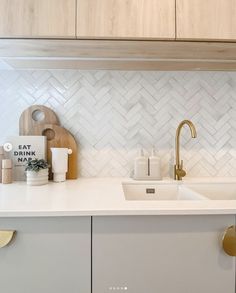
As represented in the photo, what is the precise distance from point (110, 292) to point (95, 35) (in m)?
1.08

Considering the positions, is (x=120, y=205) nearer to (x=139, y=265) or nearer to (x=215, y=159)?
(x=139, y=265)

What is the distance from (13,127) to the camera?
4.84 ft

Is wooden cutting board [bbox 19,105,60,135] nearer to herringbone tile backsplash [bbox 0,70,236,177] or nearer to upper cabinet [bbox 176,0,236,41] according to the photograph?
herringbone tile backsplash [bbox 0,70,236,177]

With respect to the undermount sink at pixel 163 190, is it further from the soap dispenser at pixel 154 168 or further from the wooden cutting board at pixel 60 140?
the wooden cutting board at pixel 60 140

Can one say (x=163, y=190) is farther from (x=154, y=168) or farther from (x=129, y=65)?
(x=129, y=65)

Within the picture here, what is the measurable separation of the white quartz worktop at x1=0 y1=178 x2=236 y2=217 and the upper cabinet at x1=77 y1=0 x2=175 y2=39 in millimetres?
729

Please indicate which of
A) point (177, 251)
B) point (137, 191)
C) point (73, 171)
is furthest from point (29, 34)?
point (177, 251)

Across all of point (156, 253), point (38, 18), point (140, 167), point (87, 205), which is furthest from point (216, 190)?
point (38, 18)

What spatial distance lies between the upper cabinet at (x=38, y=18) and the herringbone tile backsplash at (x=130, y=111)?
43cm

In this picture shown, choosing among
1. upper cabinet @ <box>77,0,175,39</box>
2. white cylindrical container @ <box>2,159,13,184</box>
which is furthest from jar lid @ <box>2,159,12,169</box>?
upper cabinet @ <box>77,0,175,39</box>

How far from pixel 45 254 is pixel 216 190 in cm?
102

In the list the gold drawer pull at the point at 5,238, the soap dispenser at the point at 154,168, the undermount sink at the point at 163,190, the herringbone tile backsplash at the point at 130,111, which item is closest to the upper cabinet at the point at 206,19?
the herringbone tile backsplash at the point at 130,111

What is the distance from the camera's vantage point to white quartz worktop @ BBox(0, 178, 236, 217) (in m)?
0.86

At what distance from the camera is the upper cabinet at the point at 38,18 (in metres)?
1.05
